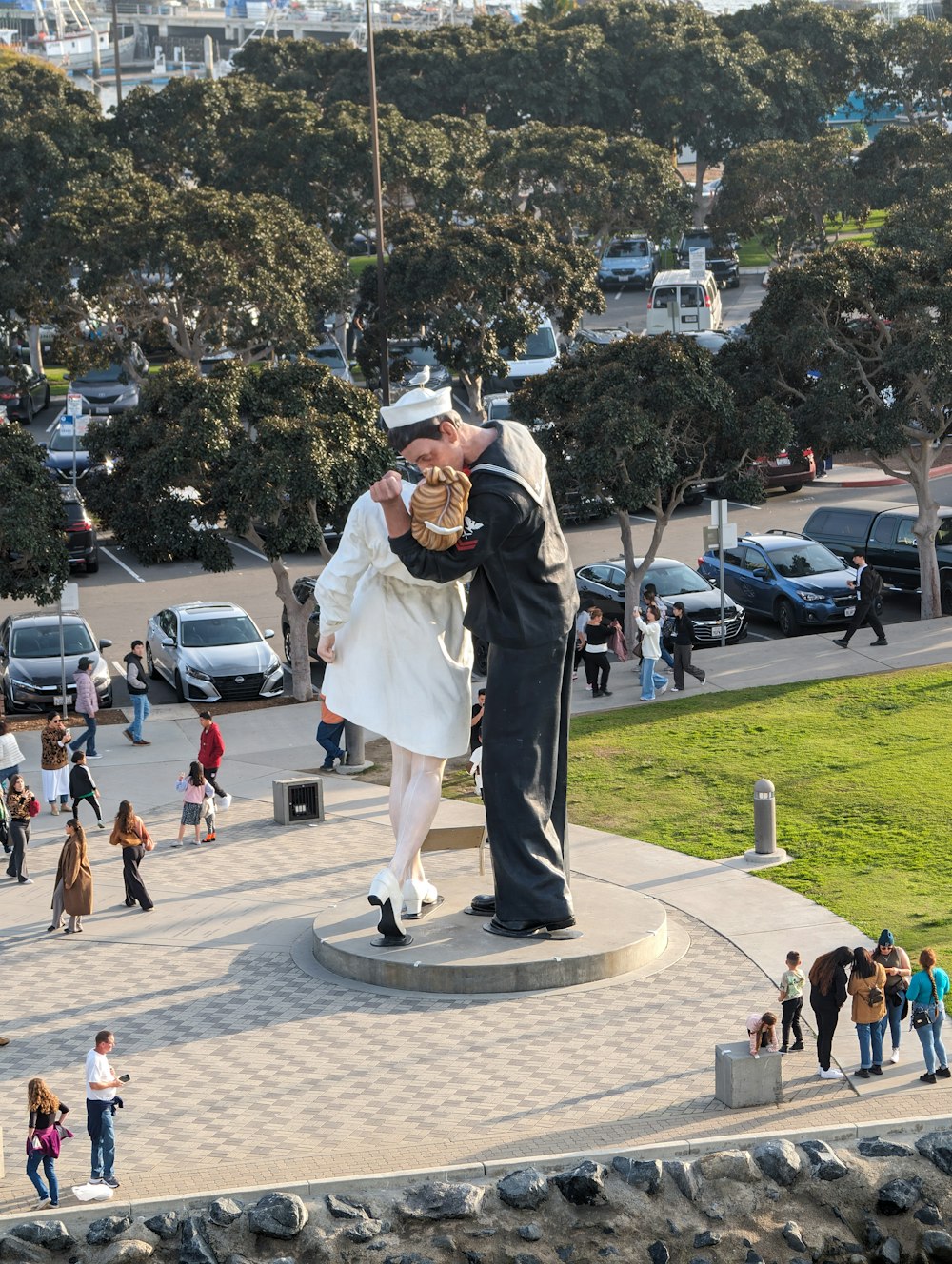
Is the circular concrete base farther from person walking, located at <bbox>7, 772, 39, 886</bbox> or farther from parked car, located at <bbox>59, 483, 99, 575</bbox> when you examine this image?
parked car, located at <bbox>59, 483, 99, 575</bbox>

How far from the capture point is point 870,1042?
13.0m

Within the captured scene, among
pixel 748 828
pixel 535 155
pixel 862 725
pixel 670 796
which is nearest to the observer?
pixel 748 828

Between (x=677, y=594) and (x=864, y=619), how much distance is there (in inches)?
125

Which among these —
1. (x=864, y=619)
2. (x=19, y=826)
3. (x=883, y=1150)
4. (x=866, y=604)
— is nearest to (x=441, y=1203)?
(x=883, y=1150)

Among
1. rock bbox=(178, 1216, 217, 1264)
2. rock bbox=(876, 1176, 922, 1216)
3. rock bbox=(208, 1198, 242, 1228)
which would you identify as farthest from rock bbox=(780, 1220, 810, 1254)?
rock bbox=(178, 1216, 217, 1264)

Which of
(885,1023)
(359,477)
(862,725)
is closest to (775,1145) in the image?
(885,1023)

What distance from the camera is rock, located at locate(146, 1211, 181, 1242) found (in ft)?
36.4

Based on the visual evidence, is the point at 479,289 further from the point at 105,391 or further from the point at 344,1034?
the point at 344,1034

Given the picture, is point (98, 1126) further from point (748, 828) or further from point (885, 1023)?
point (748, 828)

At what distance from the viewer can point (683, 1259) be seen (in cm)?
1159

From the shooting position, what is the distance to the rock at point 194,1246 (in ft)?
36.2

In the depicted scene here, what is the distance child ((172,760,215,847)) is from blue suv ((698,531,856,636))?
38.8 feet

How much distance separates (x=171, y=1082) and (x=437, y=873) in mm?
4847

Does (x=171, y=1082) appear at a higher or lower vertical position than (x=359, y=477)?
lower
